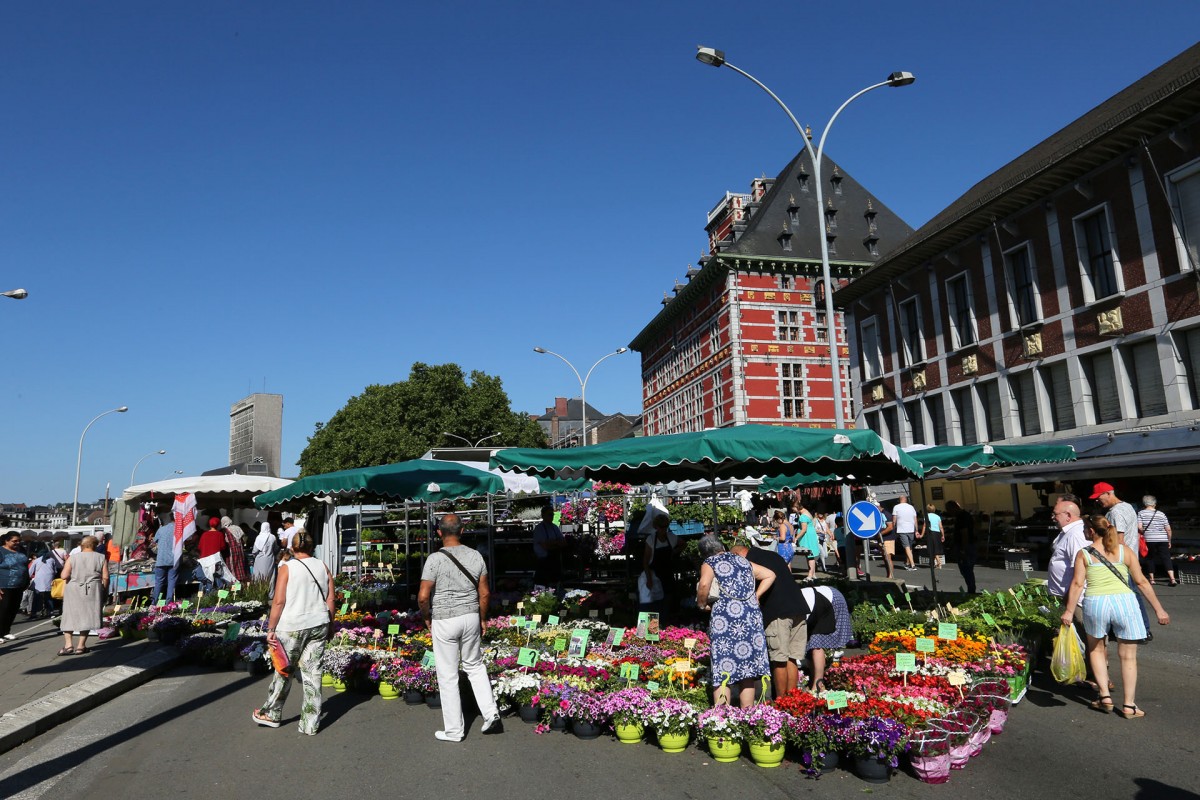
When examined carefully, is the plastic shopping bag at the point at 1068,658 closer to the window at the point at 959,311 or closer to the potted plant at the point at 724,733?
the potted plant at the point at 724,733

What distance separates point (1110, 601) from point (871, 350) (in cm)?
2832

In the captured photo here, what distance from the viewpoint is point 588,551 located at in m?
18.6

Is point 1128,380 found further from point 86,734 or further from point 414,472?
A: point 86,734

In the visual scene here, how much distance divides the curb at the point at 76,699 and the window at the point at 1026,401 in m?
23.9

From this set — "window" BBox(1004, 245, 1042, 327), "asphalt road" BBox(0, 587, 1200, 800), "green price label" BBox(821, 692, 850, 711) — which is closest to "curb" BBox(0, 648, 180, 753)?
Result: "asphalt road" BBox(0, 587, 1200, 800)

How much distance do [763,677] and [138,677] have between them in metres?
7.40

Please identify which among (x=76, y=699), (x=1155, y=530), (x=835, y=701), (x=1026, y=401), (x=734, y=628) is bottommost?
(x=76, y=699)

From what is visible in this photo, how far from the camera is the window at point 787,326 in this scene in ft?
165

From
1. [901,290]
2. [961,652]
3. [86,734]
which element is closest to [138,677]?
[86,734]

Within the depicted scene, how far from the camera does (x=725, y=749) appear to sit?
593 cm

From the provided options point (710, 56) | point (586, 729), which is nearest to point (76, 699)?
point (586, 729)

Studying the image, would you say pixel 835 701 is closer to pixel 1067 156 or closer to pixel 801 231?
pixel 1067 156

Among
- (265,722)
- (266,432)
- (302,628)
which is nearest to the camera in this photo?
(302,628)

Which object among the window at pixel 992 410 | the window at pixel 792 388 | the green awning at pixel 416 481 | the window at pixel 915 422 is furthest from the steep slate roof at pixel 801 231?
the green awning at pixel 416 481
